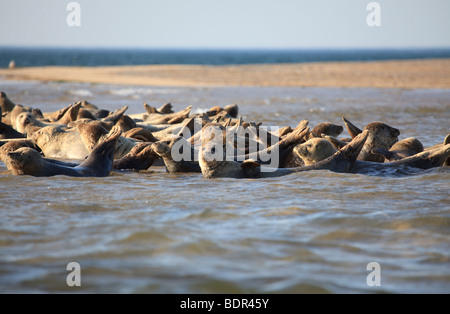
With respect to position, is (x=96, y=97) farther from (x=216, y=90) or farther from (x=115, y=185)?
(x=115, y=185)

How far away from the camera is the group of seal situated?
7.04 m

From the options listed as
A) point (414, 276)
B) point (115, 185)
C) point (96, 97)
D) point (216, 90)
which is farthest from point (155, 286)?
point (216, 90)

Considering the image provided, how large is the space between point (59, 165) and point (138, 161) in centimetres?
103

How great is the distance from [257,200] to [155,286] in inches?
89.3

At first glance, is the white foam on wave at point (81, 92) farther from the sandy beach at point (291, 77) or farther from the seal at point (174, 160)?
the seal at point (174, 160)

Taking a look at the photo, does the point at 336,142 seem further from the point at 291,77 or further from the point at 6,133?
the point at 291,77

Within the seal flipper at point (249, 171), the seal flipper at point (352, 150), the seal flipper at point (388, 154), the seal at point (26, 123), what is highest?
the seal at point (26, 123)

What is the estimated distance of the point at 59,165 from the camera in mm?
7215

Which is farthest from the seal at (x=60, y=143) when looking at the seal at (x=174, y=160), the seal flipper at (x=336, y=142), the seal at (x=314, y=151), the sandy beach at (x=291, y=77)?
the sandy beach at (x=291, y=77)

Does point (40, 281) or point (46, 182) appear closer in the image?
point (40, 281)

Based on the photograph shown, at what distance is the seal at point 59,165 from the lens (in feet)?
22.6

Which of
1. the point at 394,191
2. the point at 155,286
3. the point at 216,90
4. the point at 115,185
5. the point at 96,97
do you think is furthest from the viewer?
the point at 216,90

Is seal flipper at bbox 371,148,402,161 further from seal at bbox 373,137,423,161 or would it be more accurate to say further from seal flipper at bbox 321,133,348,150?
seal flipper at bbox 321,133,348,150

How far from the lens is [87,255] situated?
4.31 meters
